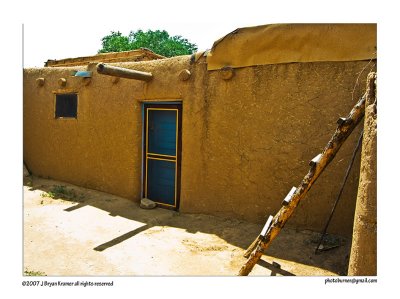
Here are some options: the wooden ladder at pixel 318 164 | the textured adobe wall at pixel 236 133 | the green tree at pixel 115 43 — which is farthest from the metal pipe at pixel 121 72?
the green tree at pixel 115 43

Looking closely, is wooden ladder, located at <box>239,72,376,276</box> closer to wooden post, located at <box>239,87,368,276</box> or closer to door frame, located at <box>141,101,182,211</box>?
wooden post, located at <box>239,87,368,276</box>

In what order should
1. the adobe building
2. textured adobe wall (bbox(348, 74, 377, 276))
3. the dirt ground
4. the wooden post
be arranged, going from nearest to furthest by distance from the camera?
textured adobe wall (bbox(348, 74, 377, 276)) < the wooden post < the dirt ground < the adobe building

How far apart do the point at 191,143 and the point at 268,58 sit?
193cm

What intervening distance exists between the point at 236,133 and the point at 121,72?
85.1 inches

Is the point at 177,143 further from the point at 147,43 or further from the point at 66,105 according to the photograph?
the point at 147,43

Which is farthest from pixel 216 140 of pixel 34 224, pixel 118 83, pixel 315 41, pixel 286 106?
pixel 34 224

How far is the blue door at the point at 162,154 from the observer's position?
5902 millimetres

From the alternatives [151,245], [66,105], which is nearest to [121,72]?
[151,245]

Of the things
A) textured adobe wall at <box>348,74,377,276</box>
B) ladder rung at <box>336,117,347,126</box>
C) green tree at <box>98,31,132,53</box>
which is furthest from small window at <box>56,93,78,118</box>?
green tree at <box>98,31,132,53</box>

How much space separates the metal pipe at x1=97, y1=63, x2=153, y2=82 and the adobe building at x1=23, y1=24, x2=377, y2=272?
2 cm

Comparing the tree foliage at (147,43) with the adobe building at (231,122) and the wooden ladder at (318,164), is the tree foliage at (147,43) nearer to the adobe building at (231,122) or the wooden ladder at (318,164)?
the adobe building at (231,122)

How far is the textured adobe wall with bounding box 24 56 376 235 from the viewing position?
165 inches

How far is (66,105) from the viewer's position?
25.6 feet

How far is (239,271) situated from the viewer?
11.4 ft
